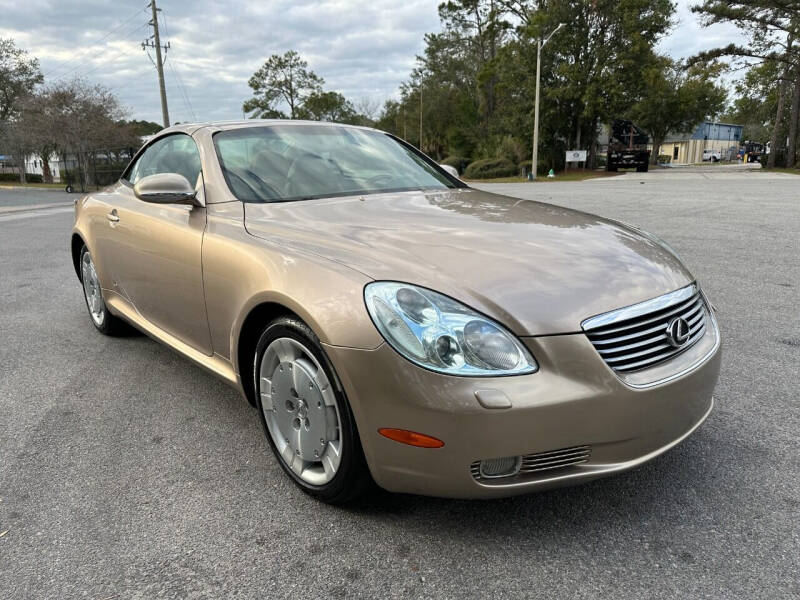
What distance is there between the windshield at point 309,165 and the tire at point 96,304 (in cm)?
175

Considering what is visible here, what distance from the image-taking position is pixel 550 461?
5.88 ft

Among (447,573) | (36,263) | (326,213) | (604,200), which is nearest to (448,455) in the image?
(447,573)

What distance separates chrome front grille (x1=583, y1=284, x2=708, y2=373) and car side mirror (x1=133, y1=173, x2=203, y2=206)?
6.22 ft

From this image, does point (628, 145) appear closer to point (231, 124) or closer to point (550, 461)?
point (231, 124)

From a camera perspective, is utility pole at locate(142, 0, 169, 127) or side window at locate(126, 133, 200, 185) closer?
side window at locate(126, 133, 200, 185)

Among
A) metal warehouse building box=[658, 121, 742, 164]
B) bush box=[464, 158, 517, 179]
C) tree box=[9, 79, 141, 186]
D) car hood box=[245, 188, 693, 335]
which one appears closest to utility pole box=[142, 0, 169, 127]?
tree box=[9, 79, 141, 186]

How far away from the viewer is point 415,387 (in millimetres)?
1743

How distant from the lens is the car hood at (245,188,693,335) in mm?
1854

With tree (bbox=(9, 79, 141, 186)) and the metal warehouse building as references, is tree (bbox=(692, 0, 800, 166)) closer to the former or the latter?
tree (bbox=(9, 79, 141, 186))

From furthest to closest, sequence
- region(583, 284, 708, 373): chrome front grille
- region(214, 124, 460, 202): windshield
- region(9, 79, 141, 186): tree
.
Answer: region(9, 79, 141, 186): tree, region(214, 124, 460, 202): windshield, region(583, 284, 708, 373): chrome front grille

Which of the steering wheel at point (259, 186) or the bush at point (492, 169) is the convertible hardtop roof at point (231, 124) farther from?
the bush at point (492, 169)

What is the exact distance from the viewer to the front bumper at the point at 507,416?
171cm

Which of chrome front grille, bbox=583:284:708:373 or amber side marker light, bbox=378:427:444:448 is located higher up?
chrome front grille, bbox=583:284:708:373

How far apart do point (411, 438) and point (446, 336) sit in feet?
1.08
